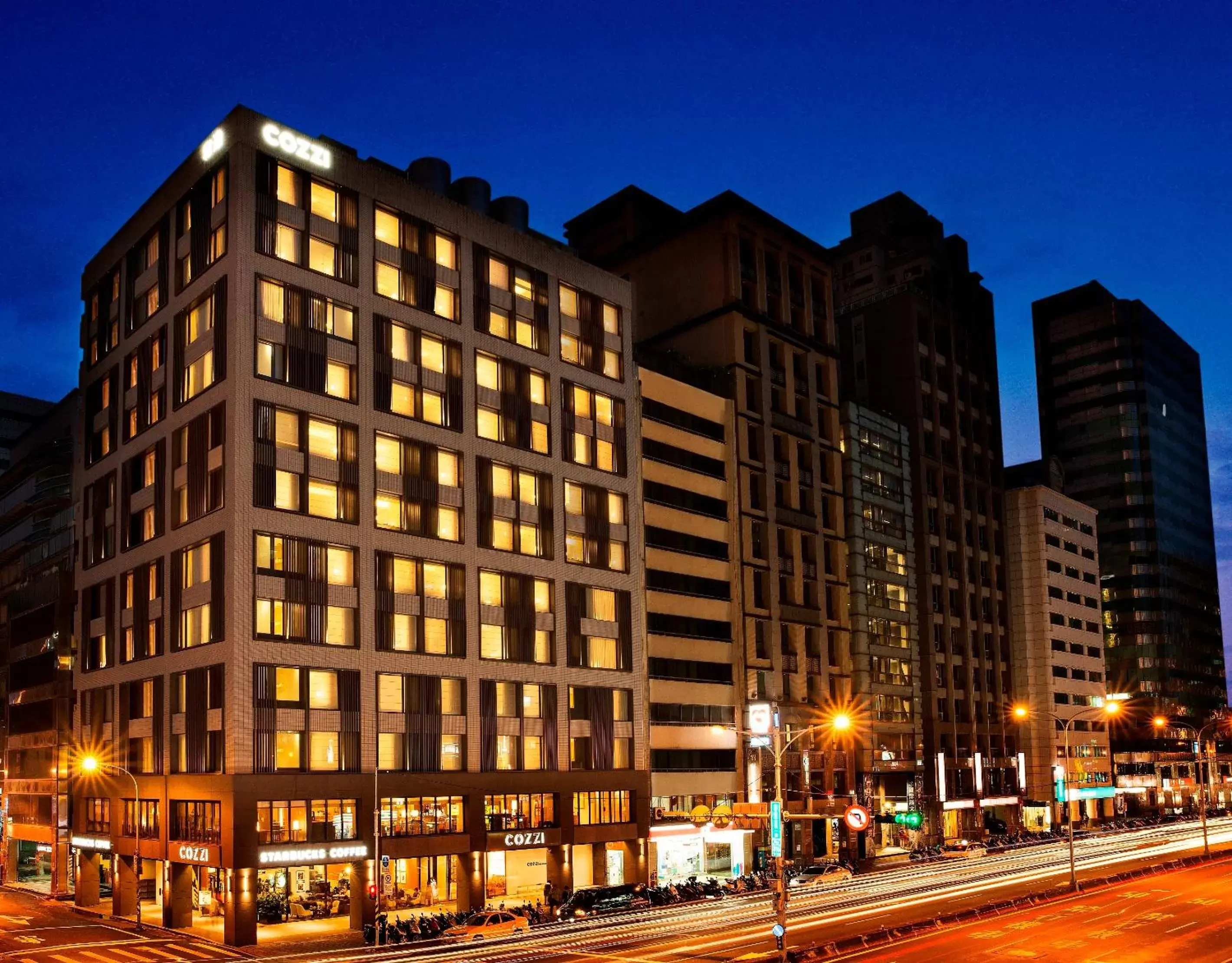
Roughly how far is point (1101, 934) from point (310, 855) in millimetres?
40363

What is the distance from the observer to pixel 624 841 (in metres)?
89.1

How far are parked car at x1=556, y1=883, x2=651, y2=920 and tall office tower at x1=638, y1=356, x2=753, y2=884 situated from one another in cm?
1517

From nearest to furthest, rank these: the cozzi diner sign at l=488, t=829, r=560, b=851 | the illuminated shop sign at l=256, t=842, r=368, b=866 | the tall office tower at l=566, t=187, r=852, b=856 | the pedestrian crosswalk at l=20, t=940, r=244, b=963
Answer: the pedestrian crosswalk at l=20, t=940, r=244, b=963 < the illuminated shop sign at l=256, t=842, r=368, b=866 < the cozzi diner sign at l=488, t=829, r=560, b=851 < the tall office tower at l=566, t=187, r=852, b=856

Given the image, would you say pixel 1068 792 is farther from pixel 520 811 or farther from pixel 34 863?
pixel 34 863

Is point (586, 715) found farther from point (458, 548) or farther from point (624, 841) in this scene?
point (458, 548)

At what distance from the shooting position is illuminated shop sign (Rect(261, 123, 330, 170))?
7550 cm

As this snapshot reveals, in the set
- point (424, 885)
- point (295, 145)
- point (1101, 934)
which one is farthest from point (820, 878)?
point (295, 145)

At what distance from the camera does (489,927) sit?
66312mm

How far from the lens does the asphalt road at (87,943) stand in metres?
61.2

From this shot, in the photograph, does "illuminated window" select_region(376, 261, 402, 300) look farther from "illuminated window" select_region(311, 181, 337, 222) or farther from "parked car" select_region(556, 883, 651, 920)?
"parked car" select_region(556, 883, 651, 920)

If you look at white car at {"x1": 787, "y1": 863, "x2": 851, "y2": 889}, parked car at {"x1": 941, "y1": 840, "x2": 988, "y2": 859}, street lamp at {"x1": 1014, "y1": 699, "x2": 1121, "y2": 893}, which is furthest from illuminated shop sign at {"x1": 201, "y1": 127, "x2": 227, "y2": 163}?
parked car at {"x1": 941, "y1": 840, "x2": 988, "y2": 859}

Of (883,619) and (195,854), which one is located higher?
(883,619)

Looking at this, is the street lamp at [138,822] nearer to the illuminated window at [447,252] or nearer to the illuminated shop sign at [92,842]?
the illuminated shop sign at [92,842]

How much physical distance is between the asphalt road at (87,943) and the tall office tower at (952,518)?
80780 millimetres
